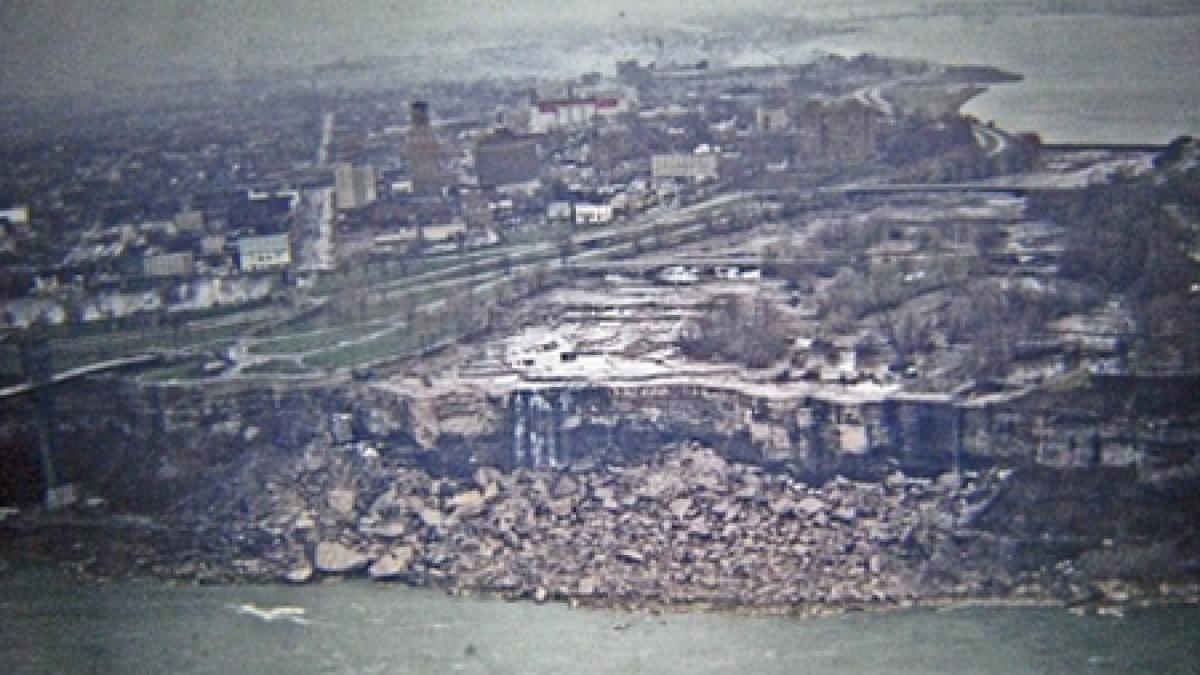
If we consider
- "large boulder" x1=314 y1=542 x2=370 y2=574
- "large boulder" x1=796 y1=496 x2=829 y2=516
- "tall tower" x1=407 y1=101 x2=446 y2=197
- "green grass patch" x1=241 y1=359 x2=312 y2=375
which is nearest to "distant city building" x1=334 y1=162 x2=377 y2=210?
"tall tower" x1=407 y1=101 x2=446 y2=197

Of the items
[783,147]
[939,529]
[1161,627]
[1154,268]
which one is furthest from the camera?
[783,147]

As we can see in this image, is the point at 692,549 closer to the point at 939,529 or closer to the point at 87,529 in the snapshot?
the point at 939,529

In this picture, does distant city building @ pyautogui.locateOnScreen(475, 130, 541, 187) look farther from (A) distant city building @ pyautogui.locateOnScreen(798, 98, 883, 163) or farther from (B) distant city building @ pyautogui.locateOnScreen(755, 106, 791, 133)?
(A) distant city building @ pyautogui.locateOnScreen(798, 98, 883, 163)

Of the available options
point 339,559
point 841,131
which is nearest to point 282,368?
point 339,559

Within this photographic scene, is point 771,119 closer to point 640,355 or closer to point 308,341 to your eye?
point 640,355

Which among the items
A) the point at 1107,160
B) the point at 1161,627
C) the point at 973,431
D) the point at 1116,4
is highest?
the point at 1116,4

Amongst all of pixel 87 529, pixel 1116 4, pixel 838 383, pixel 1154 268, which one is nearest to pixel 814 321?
pixel 838 383

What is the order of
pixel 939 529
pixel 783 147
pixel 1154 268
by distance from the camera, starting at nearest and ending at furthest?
pixel 939 529, pixel 1154 268, pixel 783 147
